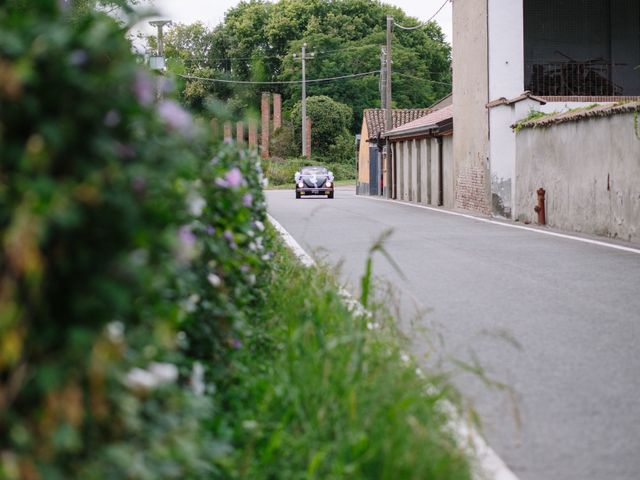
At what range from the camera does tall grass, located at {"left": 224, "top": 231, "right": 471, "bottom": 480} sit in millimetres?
3840

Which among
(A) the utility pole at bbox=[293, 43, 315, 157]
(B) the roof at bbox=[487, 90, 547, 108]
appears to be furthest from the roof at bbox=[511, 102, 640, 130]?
(A) the utility pole at bbox=[293, 43, 315, 157]

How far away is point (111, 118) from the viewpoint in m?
2.42

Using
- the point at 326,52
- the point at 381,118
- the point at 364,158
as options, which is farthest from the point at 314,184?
the point at 326,52

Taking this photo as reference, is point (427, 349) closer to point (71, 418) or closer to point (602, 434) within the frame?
point (602, 434)

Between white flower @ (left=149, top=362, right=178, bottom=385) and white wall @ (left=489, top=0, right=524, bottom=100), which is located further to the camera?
white wall @ (left=489, top=0, right=524, bottom=100)

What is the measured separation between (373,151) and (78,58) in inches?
2106

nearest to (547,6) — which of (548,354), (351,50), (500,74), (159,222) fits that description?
(500,74)

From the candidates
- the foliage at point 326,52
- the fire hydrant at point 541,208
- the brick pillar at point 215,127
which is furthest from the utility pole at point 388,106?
the brick pillar at point 215,127

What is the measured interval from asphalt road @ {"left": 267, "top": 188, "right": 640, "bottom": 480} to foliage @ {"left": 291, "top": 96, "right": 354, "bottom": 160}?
219 feet

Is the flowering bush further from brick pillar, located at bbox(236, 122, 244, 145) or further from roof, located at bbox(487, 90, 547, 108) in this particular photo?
roof, located at bbox(487, 90, 547, 108)

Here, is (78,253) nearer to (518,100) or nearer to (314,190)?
(518,100)

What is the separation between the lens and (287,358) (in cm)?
514

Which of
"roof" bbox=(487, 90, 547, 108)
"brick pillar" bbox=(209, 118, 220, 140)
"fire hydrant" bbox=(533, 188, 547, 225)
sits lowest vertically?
"fire hydrant" bbox=(533, 188, 547, 225)

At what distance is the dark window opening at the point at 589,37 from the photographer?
3117cm
